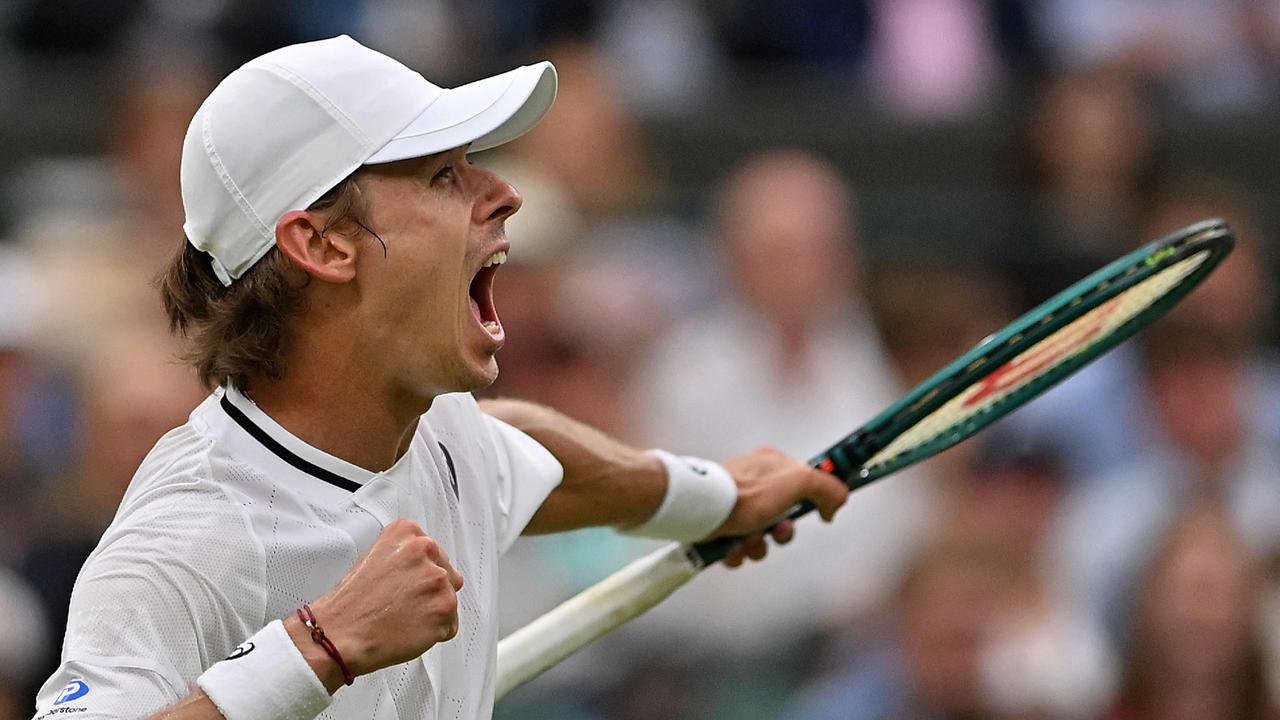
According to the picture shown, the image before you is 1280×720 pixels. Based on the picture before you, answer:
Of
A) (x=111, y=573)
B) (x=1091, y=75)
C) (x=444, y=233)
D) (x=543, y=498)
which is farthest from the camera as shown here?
(x=1091, y=75)

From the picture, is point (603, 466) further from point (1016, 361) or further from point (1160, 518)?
point (1160, 518)

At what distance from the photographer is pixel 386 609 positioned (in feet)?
10.3

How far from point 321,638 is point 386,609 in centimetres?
10

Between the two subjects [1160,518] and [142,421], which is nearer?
[142,421]

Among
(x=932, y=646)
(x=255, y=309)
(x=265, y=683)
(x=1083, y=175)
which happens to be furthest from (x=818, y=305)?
(x=265, y=683)

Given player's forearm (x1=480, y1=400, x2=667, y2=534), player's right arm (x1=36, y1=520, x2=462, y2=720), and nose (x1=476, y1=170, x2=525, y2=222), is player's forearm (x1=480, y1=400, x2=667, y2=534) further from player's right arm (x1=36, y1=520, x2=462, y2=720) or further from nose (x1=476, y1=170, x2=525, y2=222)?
player's right arm (x1=36, y1=520, x2=462, y2=720)

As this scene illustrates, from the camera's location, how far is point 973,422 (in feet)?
14.8

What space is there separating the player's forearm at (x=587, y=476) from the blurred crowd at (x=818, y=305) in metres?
2.38

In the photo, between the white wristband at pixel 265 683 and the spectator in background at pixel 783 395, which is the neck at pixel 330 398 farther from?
the spectator in background at pixel 783 395

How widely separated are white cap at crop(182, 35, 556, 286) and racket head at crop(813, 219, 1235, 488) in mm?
1308

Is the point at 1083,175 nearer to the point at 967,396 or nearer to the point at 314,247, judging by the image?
the point at 967,396

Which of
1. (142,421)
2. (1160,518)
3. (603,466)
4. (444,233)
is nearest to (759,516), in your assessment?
(603,466)

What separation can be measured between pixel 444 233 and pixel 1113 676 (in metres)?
4.11

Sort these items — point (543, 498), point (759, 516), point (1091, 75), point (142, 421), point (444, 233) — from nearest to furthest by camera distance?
point (444, 233) < point (543, 498) < point (759, 516) < point (142, 421) < point (1091, 75)
